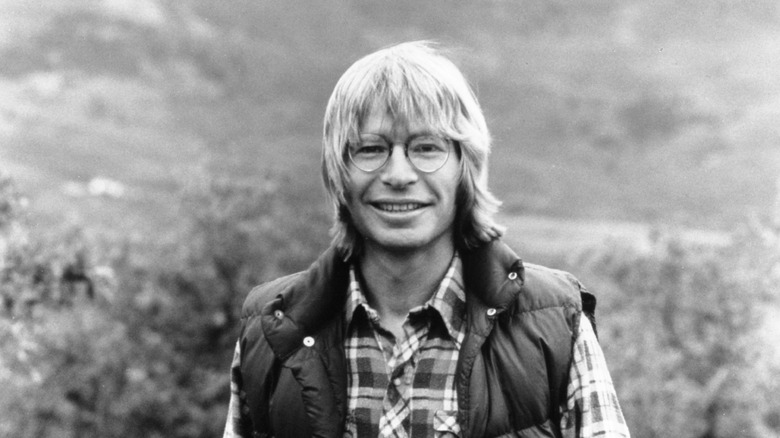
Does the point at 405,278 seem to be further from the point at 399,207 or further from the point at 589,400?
the point at 589,400

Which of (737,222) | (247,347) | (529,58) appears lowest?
(247,347)

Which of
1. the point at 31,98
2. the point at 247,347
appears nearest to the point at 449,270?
the point at 247,347

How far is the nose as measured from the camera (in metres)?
1.84

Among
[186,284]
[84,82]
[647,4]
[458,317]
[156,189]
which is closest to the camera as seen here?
Answer: [458,317]

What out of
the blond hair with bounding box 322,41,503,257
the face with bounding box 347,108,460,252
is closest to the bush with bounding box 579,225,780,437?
the blond hair with bounding box 322,41,503,257

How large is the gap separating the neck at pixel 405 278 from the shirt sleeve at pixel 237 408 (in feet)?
1.03

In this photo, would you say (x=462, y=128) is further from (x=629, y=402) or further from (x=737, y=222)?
(x=737, y=222)

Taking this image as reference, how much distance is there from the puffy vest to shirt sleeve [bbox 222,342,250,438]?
2.2 inches

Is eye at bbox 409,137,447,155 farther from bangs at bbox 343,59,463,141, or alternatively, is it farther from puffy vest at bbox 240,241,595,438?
puffy vest at bbox 240,241,595,438

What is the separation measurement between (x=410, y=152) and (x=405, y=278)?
26cm

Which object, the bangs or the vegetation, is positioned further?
the vegetation

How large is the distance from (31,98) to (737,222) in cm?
773

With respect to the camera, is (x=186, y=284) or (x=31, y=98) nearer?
(x=186, y=284)

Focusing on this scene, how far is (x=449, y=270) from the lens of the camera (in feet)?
6.36
